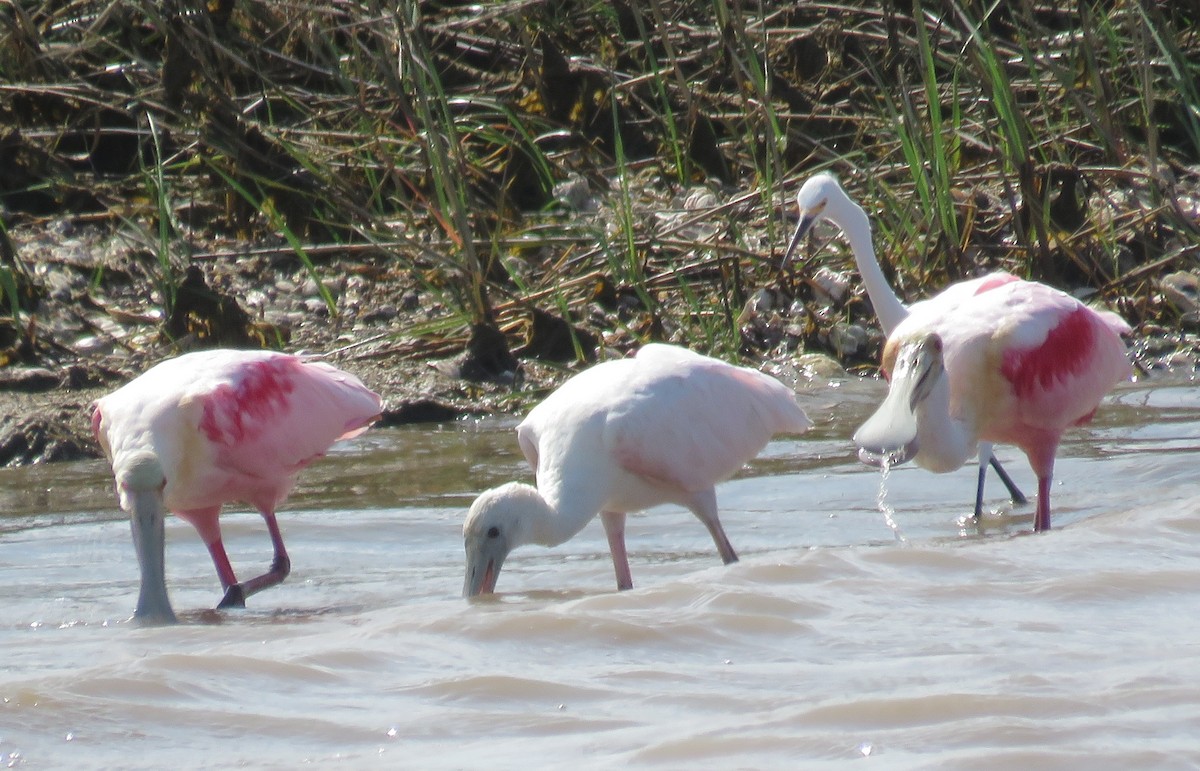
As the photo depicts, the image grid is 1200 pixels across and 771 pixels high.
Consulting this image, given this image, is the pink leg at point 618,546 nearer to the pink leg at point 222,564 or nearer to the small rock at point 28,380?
the pink leg at point 222,564

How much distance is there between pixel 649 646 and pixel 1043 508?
2538 mm

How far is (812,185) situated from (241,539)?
2.90 m

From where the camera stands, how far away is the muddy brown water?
3637 millimetres

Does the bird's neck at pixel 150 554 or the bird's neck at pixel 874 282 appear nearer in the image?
the bird's neck at pixel 150 554

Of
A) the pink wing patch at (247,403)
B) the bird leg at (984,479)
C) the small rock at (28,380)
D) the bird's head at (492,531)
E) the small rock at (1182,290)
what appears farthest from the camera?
the small rock at (1182,290)

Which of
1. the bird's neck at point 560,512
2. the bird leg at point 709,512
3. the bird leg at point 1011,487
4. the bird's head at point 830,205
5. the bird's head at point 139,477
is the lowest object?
the bird leg at point 1011,487

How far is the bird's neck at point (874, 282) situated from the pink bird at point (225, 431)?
217cm

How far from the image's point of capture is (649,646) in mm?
4410

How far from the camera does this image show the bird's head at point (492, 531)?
17.3ft

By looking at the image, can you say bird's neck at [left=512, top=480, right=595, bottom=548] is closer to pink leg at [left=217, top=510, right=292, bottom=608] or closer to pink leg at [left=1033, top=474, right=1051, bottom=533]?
pink leg at [left=217, top=510, right=292, bottom=608]

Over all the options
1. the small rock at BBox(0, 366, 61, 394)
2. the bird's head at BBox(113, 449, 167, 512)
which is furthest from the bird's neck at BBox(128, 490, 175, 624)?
the small rock at BBox(0, 366, 61, 394)

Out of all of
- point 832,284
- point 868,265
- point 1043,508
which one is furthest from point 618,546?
point 832,284

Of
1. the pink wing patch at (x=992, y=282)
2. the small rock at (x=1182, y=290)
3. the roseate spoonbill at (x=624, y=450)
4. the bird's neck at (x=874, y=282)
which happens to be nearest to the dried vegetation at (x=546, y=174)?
the small rock at (x=1182, y=290)

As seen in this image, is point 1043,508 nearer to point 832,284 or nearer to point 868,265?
point 868,265
